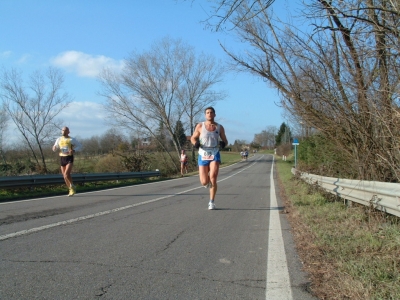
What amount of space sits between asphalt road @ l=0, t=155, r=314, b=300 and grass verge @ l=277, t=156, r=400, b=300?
0.21m

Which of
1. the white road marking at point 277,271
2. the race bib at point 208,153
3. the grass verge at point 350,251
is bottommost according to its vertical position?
the white road marking at point 277,271

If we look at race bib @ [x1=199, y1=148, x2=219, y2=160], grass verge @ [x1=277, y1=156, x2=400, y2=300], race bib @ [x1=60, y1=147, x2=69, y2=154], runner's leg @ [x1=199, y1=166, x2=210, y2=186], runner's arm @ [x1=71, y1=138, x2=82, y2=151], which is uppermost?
runner's arm @ [x1=71, y1=138, x2=82, y2=151]

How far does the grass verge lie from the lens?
113 inches

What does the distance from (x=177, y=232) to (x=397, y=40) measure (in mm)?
3996

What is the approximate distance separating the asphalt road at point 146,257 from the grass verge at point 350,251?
21cm

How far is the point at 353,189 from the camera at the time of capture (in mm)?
6375

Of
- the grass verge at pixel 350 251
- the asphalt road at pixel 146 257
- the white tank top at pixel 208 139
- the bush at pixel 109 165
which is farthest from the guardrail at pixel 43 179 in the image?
the bush at pixel 109 165

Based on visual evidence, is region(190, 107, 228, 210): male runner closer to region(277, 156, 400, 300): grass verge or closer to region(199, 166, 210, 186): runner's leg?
region(199, 166, 210, 186): runner's leg

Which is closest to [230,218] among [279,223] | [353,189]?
[279,223]

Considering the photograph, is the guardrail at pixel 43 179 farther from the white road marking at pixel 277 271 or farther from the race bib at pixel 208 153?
the white road marking at pixel 277 271

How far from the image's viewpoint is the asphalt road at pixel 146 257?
116 inches

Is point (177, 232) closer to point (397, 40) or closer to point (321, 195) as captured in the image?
point (397, 40)

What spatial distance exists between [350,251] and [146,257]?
2260 mm

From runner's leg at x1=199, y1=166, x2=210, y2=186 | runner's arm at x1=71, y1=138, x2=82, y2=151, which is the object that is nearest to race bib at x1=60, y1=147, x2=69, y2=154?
runner's arm at x1=71, y1=138, x2=82, y2=151
